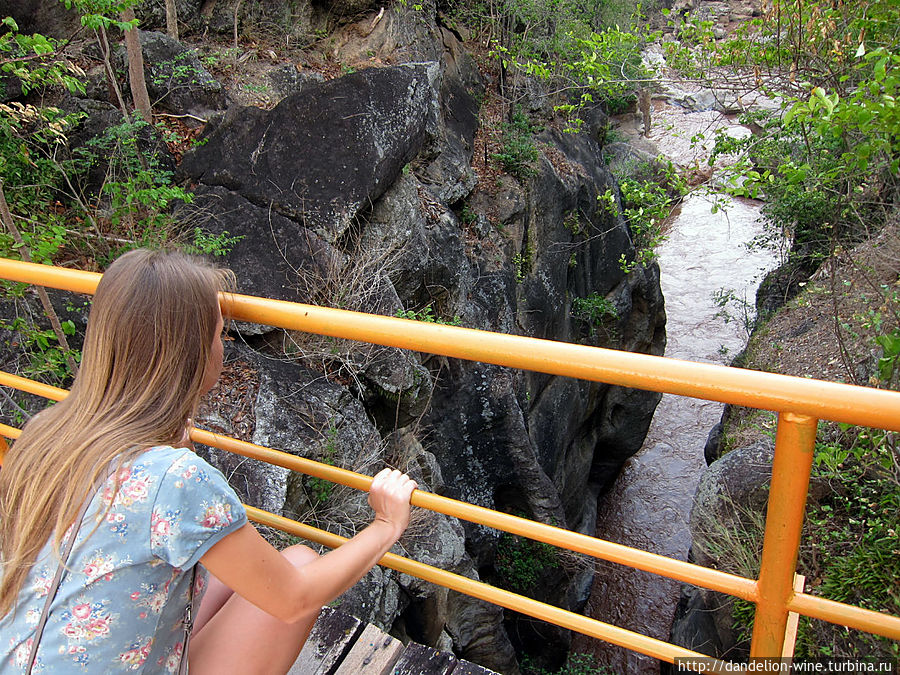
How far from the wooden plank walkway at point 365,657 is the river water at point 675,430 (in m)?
5.50

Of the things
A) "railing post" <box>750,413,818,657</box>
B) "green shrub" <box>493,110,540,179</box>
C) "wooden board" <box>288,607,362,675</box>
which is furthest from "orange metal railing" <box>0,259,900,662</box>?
"green shrub" <box>493,110,540,179</box>

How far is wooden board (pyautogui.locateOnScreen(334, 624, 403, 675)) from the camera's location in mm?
1858

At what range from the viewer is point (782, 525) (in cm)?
114

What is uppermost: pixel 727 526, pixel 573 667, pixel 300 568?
pixel 300 568

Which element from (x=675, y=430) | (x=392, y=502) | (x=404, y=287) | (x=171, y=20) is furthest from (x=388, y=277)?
(x=675, y=430)

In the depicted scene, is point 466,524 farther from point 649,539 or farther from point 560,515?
point 649,539

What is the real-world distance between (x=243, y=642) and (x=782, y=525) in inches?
48.7

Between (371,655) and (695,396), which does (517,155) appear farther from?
(695,396)

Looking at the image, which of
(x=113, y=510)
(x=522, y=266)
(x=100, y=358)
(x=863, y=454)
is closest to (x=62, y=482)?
(x=113, y=510)

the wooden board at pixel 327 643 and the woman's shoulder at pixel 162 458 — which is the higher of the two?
the woman's shoulder at pixel 162 458

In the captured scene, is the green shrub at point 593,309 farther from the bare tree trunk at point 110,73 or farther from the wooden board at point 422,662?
the wooden board at point 422,662

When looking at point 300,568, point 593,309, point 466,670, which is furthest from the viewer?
point 593,309

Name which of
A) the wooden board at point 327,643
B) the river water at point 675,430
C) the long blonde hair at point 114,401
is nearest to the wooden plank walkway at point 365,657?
the wooden board at point 327,643

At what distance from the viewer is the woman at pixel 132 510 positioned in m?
1.15
